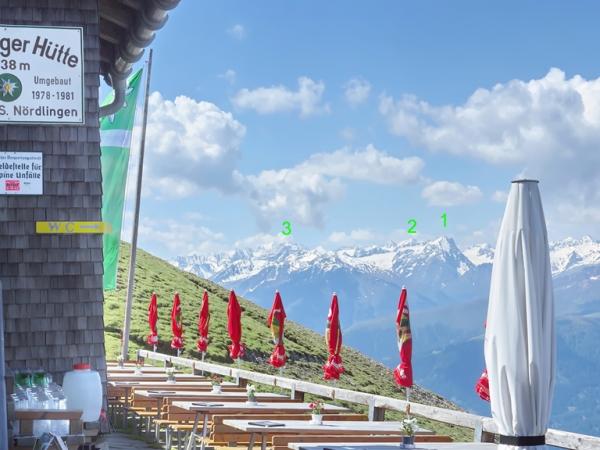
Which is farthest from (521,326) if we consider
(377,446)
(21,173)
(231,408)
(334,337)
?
(334,337)

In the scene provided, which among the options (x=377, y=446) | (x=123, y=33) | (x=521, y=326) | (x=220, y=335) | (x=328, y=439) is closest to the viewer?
(x=521, y=326)

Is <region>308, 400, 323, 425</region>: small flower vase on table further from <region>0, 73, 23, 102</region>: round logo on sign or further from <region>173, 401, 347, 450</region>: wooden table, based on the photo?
<region>0, 73, 23, 102</region>: round logo on sign

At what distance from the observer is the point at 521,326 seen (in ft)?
19.8

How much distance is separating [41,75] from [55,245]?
1.61m

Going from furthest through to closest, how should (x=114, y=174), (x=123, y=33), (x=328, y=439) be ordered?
(x=114, y=174) → (x=123, y=33) → (x=328, y=439)

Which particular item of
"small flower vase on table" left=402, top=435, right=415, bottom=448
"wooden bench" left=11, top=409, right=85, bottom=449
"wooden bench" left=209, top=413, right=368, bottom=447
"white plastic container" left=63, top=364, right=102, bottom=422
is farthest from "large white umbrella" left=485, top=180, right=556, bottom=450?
"wooden bench" left=209, top=413, right=368, bottom=447

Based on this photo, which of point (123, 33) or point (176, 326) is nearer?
point (123, 33)

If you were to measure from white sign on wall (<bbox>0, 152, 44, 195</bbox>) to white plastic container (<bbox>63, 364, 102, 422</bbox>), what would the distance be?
6.40ft

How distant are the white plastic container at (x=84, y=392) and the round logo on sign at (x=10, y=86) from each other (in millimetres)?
2747

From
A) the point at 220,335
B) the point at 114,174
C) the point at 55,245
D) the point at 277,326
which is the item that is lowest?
the point at 277,326

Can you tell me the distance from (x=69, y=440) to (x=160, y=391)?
22.6ft

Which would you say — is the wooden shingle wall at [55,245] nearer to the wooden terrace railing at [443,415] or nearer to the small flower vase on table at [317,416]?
the small flower vase on table at [317,416]

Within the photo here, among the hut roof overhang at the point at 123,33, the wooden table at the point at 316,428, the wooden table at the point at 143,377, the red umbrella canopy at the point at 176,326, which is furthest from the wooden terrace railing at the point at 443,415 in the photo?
the red umbrella canopy at the point at 176,326

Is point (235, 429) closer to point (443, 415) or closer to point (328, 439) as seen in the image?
point (328, 439)
